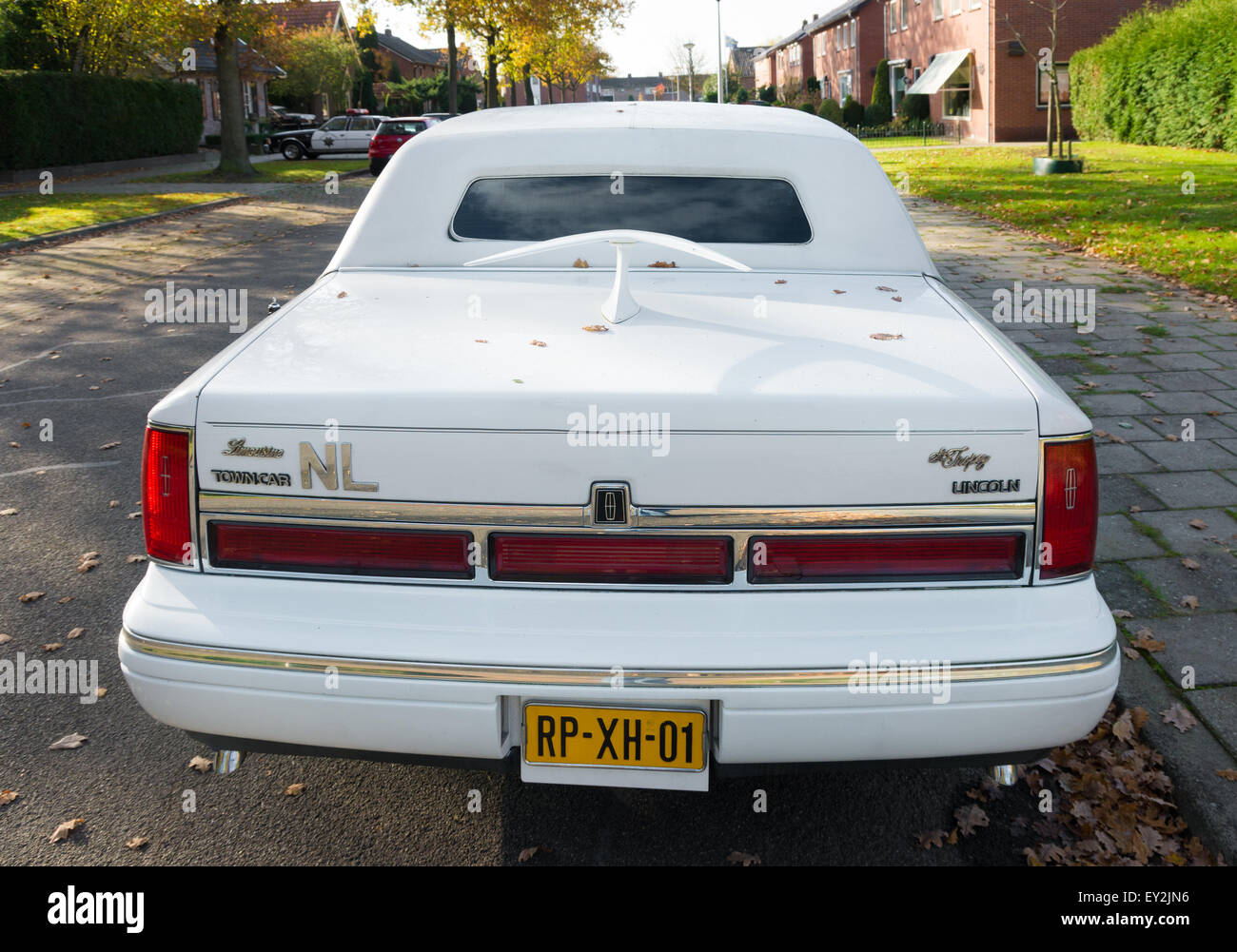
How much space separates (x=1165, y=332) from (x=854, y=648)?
24.6 ft

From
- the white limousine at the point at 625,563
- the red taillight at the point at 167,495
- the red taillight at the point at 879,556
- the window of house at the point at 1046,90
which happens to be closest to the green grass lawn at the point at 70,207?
the red taillight at the point at 167,495

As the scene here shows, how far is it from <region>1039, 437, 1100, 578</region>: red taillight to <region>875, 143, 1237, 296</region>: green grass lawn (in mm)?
8711

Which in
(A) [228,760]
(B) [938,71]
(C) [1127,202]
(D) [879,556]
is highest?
(B) [938,71]

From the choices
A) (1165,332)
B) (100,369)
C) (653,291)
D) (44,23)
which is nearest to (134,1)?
(44,23)

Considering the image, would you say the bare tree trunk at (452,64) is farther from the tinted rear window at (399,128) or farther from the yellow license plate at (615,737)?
the yellow license plate at (615,737)

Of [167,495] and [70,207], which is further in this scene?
[70,207]

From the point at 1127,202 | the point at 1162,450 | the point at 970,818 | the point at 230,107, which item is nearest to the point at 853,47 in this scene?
the point at 230,107

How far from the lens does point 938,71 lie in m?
42.0

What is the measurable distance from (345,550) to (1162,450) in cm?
501

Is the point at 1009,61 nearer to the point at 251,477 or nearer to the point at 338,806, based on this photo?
the point at 338,806

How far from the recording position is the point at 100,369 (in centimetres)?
831

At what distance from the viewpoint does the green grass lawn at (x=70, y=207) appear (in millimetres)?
16656

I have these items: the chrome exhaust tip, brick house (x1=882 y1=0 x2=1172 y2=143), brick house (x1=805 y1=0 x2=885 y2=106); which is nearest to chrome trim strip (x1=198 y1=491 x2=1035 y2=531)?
the chrome exhaust tip

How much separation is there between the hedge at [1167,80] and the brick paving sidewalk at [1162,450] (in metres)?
17.7
